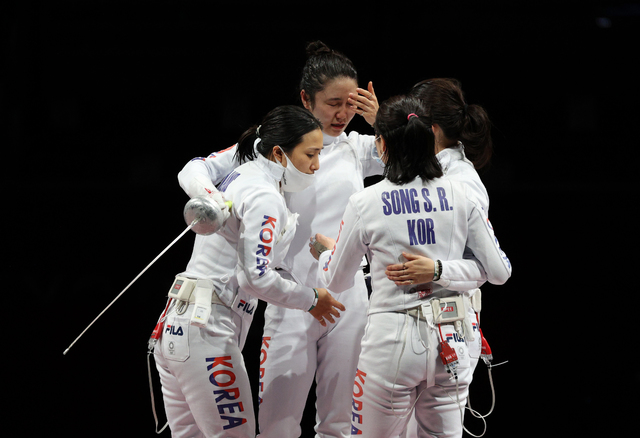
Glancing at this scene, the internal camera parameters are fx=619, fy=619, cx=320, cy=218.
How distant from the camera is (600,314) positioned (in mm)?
4137

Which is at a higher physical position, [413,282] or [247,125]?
[247,125]

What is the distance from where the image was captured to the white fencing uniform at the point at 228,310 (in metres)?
2.05

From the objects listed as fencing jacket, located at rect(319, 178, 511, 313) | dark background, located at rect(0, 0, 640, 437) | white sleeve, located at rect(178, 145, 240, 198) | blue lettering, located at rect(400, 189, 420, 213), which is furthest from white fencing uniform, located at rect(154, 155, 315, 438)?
dark background, located at rect(0, 0, 640, 437)

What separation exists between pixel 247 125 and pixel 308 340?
2222mm

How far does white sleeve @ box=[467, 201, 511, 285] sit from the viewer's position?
1.96 meters

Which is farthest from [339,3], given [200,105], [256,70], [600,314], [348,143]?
[600,314]

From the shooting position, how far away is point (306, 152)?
2.25 meters

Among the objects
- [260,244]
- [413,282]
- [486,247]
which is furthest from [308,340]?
[486,247]

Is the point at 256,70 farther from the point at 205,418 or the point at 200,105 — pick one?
the point at 205,418

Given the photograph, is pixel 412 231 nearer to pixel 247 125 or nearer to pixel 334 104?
pixel 334 104

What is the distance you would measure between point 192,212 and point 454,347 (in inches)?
36.2

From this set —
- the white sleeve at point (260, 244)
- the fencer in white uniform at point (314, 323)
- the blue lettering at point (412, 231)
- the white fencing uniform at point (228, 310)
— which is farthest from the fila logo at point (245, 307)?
the blue lettering at point (412, 231)

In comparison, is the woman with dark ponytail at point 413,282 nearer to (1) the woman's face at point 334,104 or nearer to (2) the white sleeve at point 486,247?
(2) the white sleeve at point 486,247

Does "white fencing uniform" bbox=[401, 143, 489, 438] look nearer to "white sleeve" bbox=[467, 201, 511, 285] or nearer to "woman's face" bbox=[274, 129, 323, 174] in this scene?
"white sleeve" bbox=[467, 201, 511, 285]
